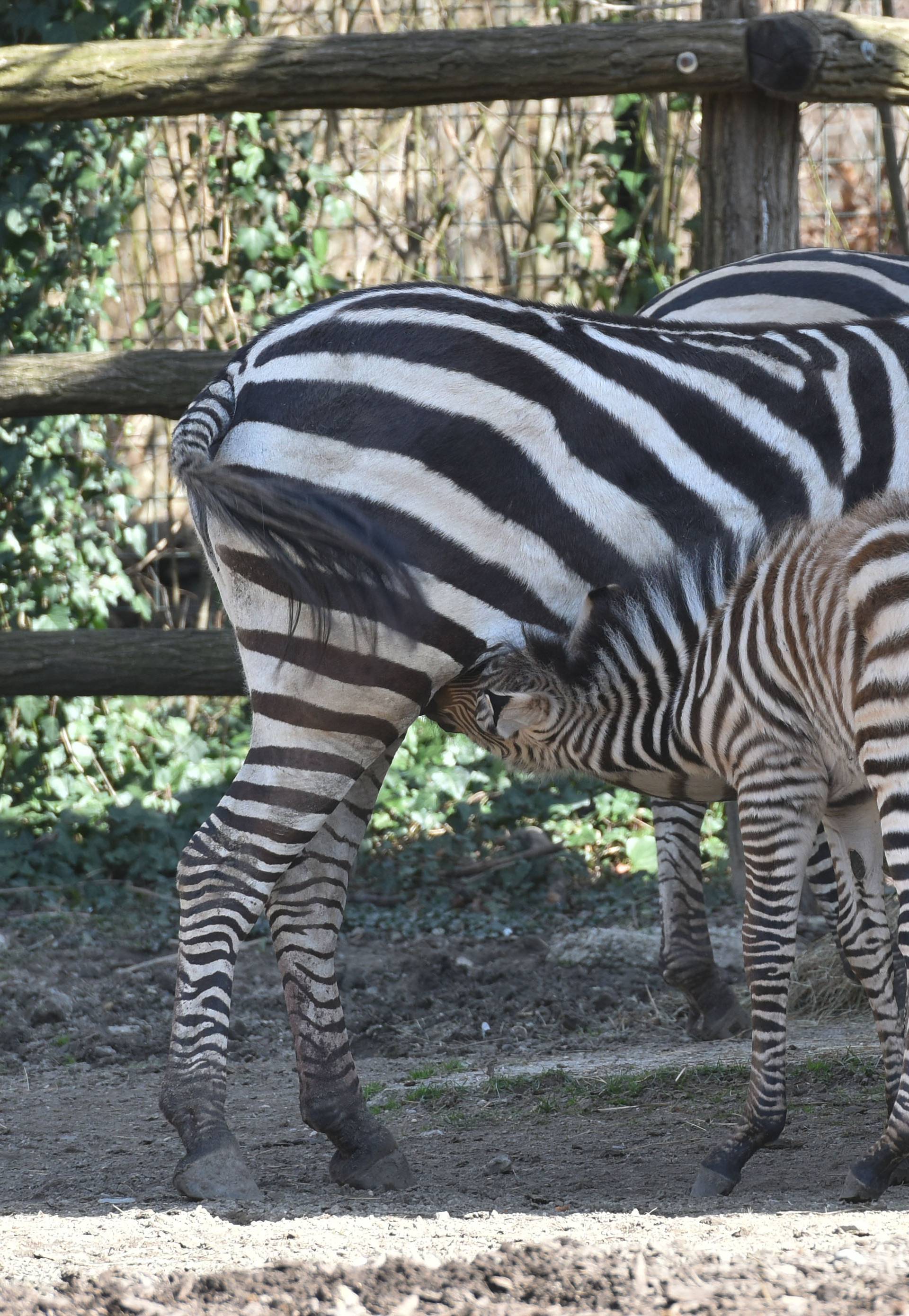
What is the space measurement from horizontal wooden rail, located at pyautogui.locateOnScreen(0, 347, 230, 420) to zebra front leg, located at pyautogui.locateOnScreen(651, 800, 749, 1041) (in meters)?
2.66

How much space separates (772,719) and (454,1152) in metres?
1.55

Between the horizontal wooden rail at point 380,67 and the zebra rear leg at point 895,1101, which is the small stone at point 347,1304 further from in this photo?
the horizontal wooden rail at point 380,67

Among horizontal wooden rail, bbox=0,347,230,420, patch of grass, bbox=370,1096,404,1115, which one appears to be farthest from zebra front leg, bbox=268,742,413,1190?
horizontal wooden rail, bbox=0,347,230,420

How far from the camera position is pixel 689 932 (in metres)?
5.38

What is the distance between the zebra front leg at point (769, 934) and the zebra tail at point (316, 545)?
1.02m

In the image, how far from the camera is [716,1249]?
104 inches

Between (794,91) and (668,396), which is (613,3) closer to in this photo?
(794,91)

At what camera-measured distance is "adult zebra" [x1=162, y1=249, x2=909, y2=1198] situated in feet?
12.3

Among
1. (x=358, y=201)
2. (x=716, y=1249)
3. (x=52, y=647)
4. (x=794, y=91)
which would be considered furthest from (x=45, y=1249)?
(x=358, y=201)

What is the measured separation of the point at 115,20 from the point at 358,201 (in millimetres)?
2068

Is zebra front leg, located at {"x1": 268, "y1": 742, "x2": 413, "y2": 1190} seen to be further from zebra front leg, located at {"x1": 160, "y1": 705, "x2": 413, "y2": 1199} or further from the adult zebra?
zebra front leg, located at {"x1": 160, "y1": 705, "x2": 413, "y2": 1199}

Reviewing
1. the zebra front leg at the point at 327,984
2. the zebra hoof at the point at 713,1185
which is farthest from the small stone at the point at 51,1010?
the zebra hoof at the point at 713,1185

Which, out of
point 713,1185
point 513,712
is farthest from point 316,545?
point 713,1185

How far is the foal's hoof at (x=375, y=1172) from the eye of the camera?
3801mm
